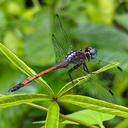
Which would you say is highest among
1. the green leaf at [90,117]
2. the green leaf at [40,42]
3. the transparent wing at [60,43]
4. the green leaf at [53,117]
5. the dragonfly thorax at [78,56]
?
the green leaf at [40,42]

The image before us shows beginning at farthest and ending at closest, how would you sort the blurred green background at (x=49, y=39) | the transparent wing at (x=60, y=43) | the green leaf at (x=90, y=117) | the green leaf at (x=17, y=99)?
the blurred green background at (x=49, y=39) → the transparent wing at (x=60, y=43) → the green leaf at (x=90, y=117) → the green leaf at (x=17, y=99)

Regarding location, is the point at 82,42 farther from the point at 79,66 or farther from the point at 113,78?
the point at 79,66

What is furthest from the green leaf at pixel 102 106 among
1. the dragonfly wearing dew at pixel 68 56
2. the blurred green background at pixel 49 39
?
the blurred green background at pixel 49 39

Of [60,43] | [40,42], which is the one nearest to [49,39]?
[40,42]

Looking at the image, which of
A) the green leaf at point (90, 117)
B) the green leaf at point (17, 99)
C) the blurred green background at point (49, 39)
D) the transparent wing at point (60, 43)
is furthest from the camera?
the blurred green background at point (49, 39)

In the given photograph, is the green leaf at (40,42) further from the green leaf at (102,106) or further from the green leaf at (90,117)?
the green leaf at (102,106)

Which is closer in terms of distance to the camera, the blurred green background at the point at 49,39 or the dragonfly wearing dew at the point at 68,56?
the dragonfly wearing dew at the point at 68,56
